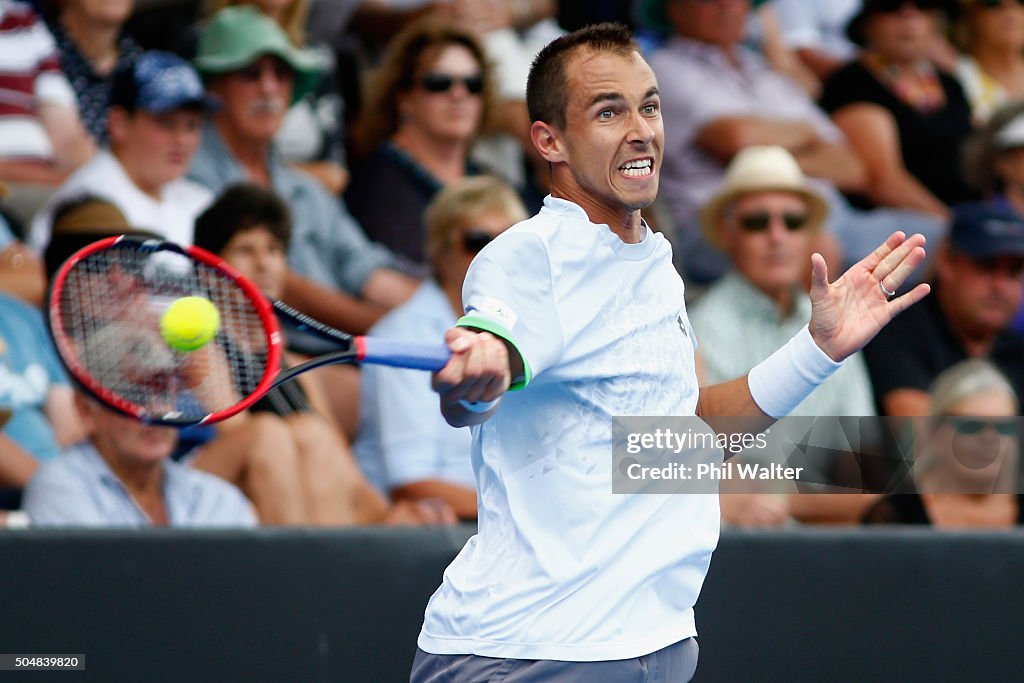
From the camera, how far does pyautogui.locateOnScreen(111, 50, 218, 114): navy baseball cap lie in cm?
573

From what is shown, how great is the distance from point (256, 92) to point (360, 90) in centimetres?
85

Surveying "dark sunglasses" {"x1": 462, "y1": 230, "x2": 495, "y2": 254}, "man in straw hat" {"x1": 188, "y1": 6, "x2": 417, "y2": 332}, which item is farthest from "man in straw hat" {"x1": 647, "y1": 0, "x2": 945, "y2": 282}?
"man in straw hat" {"x1": 188, "y1": 6, "x2": 417, "y2": 332}

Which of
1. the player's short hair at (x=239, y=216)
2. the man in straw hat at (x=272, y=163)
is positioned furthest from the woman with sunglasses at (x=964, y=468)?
the player's short hair at (x=239, y=216)

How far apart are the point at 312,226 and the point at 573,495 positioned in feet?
10.9

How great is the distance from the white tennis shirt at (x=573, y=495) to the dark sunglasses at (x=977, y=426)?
2.87 m

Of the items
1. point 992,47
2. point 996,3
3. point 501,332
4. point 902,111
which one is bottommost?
point 501,332

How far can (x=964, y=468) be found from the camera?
5.56 m

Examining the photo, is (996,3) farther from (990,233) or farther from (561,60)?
(561,60)

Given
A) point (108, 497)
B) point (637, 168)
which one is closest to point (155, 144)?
point (108, 497)

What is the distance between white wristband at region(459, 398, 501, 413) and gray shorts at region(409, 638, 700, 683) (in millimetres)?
523

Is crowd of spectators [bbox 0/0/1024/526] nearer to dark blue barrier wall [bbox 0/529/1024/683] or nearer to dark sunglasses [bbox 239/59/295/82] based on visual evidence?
dark sunglasses [bbox 239/59/295/82]

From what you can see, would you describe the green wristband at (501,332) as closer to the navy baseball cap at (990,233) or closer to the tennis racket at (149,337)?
the tennis racket at (149,337)

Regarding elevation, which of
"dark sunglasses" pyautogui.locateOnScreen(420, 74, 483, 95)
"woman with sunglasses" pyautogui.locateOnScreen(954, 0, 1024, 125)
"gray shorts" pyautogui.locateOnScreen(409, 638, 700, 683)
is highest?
"woman with sunglasses" pyautogui.locateOnScreen(954, 0, 1024, 125)

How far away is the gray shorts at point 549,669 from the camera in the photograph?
294cm
